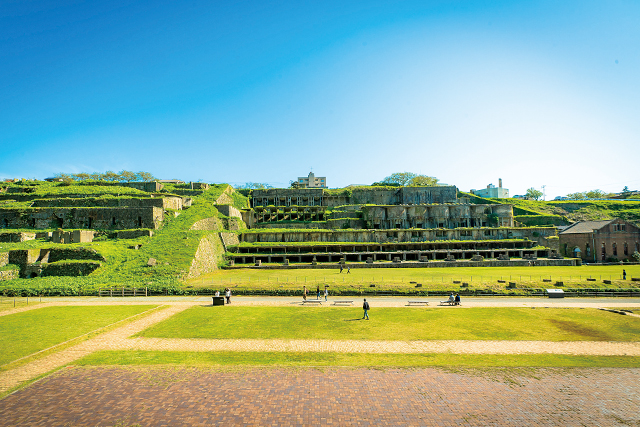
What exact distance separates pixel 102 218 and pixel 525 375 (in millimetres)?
59631

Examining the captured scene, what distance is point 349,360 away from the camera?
48.0 feet

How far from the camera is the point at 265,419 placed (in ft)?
32.5

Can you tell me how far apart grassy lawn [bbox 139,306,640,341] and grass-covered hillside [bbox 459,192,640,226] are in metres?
68.1

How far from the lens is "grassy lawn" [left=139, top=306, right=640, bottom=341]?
59.7 ft

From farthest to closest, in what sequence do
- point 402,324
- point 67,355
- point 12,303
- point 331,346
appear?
point 12,303 < point 402,324 < point 331,346 < point 67,355

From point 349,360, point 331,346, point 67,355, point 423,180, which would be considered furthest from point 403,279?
point 423,180

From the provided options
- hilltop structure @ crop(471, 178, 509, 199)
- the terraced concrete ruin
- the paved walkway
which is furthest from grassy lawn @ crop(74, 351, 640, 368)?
hilltop structure @ crop(471, 178, 509, 199)

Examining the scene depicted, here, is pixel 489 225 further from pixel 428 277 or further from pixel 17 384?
pixel 17 384

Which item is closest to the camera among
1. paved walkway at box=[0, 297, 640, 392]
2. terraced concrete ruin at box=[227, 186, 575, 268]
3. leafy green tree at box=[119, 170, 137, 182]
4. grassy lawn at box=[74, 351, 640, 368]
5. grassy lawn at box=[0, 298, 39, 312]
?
grassy lawn at box=[74, 351, 640, 368]

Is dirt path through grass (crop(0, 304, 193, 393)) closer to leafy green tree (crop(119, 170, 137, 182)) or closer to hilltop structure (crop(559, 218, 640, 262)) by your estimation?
hilltop structure (crop(559, 218, 640, 262))

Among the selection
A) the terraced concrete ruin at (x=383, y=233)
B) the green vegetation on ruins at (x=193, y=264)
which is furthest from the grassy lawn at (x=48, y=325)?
the terraced concrete ruin at (x=383, y=233)

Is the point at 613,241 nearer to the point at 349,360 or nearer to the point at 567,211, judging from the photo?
the point at 567,211

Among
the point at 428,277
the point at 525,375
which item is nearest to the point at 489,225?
the point at 428,277

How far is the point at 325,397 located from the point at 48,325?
20.1 meters
